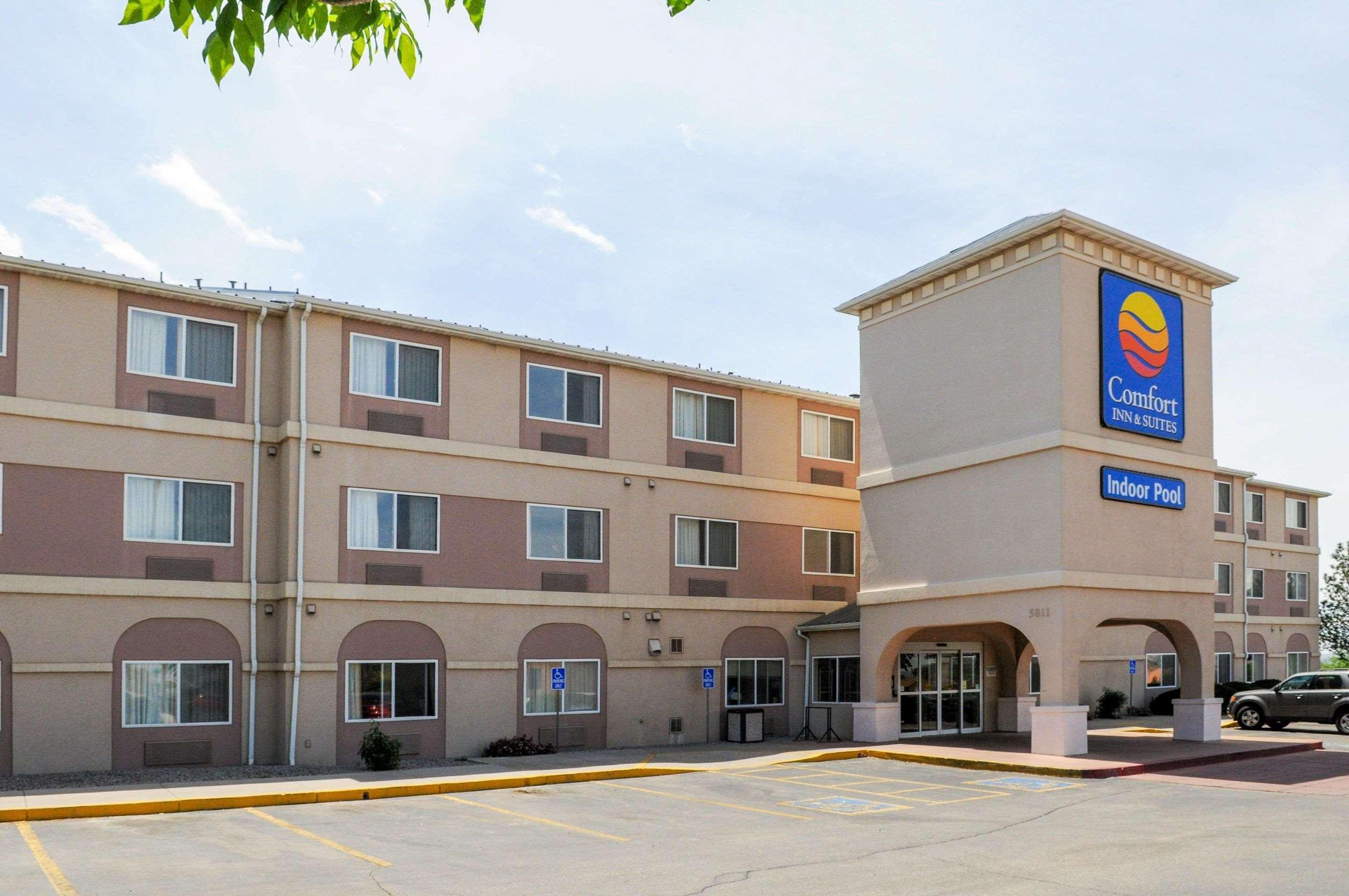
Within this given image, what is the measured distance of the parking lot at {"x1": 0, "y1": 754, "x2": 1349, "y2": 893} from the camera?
11.6 meters

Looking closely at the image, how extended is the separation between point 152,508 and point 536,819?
10.5m

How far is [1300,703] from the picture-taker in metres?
30.7

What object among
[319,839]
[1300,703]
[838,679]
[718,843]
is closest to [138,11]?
[718,843]

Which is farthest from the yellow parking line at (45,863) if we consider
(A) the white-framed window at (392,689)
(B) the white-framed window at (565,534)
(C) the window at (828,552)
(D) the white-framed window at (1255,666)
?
(D) the white-framed window at (1255,666)

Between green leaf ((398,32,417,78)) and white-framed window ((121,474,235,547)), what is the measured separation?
1926 cm

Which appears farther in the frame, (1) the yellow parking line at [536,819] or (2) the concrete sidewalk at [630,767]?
(2) the concrete sidewalk at [630,767]

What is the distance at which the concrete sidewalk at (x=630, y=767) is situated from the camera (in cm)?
1734

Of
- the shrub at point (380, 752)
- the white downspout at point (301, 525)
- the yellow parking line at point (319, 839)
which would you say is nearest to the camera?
the yellow parking line at point (319, 839)

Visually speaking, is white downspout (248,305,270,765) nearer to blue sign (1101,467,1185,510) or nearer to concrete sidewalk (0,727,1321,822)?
concrete sidewalk (0,727,1321,822)

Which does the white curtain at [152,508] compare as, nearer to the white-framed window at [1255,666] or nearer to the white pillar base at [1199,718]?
the white pillar base at [1199,718]

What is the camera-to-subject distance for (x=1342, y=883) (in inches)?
426

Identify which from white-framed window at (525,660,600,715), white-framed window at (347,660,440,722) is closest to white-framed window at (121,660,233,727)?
white-framed window at (347,660,440,722)

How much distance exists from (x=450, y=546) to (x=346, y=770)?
→ 16.5ft

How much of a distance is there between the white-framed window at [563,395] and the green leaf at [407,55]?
21.3m
